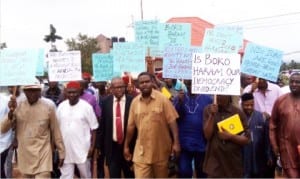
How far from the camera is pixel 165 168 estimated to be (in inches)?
256

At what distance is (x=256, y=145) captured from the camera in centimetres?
680

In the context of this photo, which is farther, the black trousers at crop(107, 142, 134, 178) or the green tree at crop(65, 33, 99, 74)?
the green tree at crop(65, 33, 99, 74)

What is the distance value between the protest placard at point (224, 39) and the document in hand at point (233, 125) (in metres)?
1.68

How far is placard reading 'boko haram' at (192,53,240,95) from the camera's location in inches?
250

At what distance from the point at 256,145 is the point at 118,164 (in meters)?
1.81

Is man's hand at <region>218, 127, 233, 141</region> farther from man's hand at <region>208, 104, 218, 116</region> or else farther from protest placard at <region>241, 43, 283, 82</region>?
protest placard at <region>241, 43, 283, 82</region>

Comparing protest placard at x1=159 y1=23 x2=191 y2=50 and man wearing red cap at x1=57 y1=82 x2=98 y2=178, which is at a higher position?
protest placard at x1=159 y1=23 x2=191 y2=50

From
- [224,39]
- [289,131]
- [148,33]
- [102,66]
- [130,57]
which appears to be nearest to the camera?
[289,131]

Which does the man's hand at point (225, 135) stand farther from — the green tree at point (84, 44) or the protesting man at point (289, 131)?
the green tree at point (84, 44)

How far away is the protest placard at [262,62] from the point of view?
766cm

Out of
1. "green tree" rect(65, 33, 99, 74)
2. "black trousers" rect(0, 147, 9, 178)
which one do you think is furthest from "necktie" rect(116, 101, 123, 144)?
"green tree" rect(65, 33, 99, 74)

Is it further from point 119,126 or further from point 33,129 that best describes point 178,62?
point 33,129

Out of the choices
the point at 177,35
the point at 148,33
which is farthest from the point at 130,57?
the point at 177,35

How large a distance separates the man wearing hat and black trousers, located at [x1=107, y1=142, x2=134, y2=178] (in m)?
0.94
